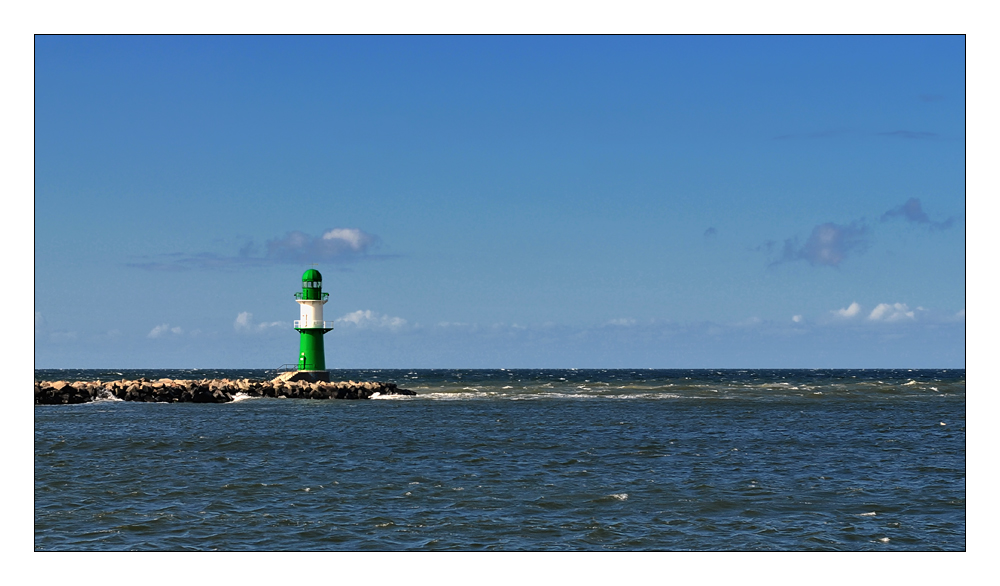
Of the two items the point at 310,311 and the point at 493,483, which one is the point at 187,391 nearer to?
the point at 310,311

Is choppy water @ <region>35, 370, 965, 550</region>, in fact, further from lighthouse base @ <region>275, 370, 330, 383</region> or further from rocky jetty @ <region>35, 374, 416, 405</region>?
lighthouse base @ <region>275, 370, 330, 383</region>

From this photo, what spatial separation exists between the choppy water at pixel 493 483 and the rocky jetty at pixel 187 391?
11052 mm

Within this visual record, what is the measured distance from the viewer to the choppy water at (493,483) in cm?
1784

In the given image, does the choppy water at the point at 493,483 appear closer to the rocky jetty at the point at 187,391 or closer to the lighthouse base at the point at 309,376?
the rocky jetty at the point at 187,391

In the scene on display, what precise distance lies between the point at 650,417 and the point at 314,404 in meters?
20.1

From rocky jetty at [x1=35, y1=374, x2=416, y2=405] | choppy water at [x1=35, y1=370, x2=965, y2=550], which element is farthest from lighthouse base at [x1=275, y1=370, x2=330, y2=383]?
choppy water at [x1=35, y1=370, x2=965, y2=550]

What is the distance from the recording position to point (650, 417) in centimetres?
4666

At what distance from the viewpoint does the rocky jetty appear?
179 ft

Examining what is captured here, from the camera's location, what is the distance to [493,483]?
933 inches

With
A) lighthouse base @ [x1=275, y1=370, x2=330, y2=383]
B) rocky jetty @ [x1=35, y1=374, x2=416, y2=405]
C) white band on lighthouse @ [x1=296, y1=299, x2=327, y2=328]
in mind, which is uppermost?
white band on lighthouse @ [x1=296, y1=299, x2=327, y2=328]

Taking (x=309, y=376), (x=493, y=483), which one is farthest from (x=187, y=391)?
(x=493, y=483)

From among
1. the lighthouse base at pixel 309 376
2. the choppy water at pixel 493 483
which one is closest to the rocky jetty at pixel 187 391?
the lighthouse base at pixel 309 376

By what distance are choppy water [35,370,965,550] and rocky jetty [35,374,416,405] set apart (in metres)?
11.1

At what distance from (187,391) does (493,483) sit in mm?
38945
